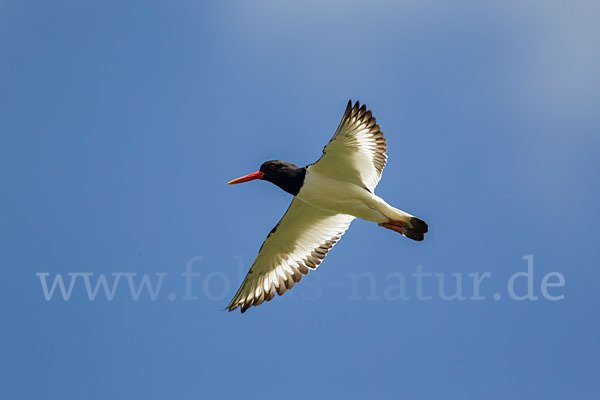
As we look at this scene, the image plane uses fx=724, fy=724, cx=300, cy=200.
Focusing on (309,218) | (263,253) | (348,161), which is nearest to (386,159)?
(348,161)

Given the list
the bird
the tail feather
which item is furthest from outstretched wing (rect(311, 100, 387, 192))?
the tail feather

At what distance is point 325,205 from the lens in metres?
11.1

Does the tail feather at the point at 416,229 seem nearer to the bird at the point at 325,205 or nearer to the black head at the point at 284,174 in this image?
the bird at the point at 325,205

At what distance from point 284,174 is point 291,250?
5.25 feet

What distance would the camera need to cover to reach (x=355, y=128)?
428 inches

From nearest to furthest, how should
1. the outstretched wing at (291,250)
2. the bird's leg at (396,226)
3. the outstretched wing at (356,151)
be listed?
1. the outstretched wing at (356,151)
2. the bird's leg at (396,226)
3. the outstretched wing at (291,250)

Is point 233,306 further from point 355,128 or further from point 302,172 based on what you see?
point 355,128

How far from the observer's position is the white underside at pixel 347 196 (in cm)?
1078

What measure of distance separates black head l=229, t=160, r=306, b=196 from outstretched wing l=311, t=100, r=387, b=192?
269 mm

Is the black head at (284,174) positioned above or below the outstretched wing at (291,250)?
above

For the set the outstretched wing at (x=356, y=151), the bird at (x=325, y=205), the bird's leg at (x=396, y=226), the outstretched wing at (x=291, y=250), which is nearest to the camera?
the outstretched wing at (x=356, y=151)

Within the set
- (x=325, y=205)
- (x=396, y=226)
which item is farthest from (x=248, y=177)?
(x=396, y=226)

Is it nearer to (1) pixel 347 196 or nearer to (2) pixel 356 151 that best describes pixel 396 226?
(1) pixel 347 196

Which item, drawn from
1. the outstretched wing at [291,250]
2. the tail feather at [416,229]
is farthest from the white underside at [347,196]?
the outstretched wing at [291,250]
